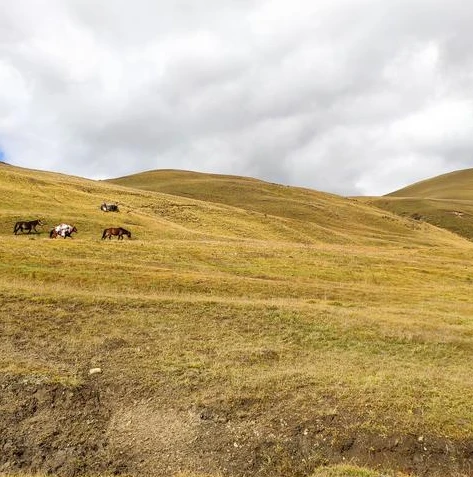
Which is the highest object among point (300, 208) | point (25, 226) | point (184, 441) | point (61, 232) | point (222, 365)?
point (300, 208)

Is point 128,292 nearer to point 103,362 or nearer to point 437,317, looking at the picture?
point 103,362

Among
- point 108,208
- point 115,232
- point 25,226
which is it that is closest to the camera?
point 115,232

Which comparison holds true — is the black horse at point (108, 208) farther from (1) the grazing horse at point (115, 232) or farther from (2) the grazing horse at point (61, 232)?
(2) the grazing horse at point (61, 232)

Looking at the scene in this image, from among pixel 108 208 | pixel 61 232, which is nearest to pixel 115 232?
pixel 61 232

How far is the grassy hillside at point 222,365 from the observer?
15.8m

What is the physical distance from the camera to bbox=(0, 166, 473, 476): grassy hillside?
15844 millimetres

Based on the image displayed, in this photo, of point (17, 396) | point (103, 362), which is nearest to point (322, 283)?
point (103, 362)

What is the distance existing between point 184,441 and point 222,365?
5.31m

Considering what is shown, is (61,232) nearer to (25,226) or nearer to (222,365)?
(25,226)

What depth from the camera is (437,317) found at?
99.9 feet

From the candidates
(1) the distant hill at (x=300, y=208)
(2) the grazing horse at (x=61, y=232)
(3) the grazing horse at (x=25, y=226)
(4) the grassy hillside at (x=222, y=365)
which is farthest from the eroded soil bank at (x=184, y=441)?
(1) the distant hill at (x=300, y=208)

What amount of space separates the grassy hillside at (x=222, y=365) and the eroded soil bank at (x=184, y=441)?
0.18ft

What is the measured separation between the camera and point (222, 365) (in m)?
21.4

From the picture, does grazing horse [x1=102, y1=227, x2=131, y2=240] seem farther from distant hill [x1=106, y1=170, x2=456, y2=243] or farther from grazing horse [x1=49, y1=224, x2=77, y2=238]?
distant hill [x1=106, y1=170, x2=456, y2=243]
